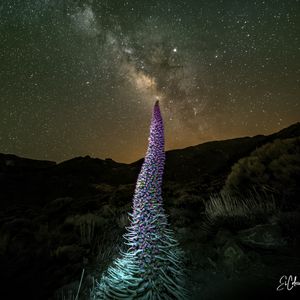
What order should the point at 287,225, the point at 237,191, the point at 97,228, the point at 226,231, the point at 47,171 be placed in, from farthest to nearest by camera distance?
the point at 47,171, the point at 97,228, the point at 237,191, the point at 226,231, the point at 287,225

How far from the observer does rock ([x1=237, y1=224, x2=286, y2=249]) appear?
12.3ft

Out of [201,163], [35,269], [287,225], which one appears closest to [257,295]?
[287,225]

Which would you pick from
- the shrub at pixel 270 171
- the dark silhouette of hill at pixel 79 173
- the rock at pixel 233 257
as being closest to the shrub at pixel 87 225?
the shrub at pixel 270 171

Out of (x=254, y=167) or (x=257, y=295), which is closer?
(x=257, y=295)

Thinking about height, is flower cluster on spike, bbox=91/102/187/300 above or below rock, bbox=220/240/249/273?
above

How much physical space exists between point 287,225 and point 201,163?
98.3 ft

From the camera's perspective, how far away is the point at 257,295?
2939mm

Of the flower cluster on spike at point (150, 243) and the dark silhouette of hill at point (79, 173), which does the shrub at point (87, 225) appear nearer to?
the flower cluster on spike at point (150, 243)

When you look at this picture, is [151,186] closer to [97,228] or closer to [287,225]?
[287,225]

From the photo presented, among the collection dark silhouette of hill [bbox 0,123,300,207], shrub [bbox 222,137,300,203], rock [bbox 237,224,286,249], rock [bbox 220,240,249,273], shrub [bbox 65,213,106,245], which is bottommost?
rock [bbox 220,240,249,273]

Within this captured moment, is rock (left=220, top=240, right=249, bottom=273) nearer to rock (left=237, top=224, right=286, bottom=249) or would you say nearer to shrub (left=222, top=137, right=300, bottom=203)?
rock (left=237, top=224, right=286, bottom=249)

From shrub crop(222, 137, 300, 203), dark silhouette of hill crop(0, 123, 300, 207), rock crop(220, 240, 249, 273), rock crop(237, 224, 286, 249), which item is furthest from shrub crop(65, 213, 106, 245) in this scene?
dark silhouette of hill crop(0, 123, 300, 207)

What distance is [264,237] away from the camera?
3.86 meters

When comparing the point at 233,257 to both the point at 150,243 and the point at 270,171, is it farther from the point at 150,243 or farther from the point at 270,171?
the point at 270,171
